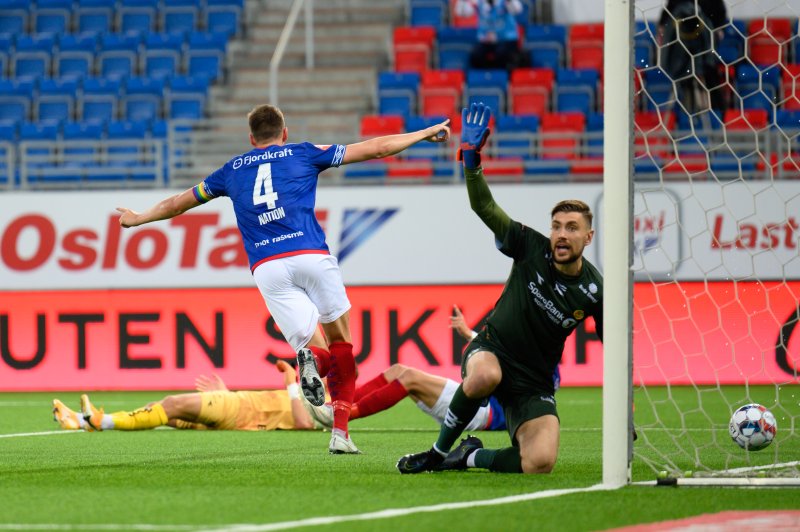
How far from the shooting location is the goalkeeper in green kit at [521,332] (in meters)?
6.46

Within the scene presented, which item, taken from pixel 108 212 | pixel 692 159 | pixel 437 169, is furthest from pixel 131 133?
pixel 692 159

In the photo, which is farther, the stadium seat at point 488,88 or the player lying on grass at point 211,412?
the stadium seat at point 488,88

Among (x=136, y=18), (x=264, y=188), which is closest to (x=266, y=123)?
(x=264, y=188)

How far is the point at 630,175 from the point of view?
5820 millimetres

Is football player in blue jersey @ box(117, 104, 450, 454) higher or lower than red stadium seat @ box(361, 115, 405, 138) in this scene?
lower

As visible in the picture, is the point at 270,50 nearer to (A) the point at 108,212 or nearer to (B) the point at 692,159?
(A) the point at 108,212

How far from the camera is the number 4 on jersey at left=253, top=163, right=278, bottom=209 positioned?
762 centimetres

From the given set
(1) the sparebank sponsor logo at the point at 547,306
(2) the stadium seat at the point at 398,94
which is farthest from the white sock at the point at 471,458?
(2) the stadium seat at the point at 398,94

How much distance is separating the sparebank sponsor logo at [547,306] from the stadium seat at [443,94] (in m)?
11.0

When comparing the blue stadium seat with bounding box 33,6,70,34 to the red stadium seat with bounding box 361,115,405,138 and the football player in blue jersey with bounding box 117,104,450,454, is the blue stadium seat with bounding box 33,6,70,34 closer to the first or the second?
the red stadium seat with bounding box 361,115,405,138

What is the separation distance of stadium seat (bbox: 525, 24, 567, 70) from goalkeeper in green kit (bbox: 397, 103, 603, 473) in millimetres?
12317

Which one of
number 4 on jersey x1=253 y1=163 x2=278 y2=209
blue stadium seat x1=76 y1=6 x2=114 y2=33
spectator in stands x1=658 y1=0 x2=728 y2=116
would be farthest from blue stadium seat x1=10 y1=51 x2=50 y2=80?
number 4 on jersey x1=253 y1=163 x2=278 y2=209

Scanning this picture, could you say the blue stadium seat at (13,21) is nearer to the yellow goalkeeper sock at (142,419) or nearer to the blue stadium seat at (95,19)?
the blue stadium seat at (95,19)

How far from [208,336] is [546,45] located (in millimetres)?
7011
